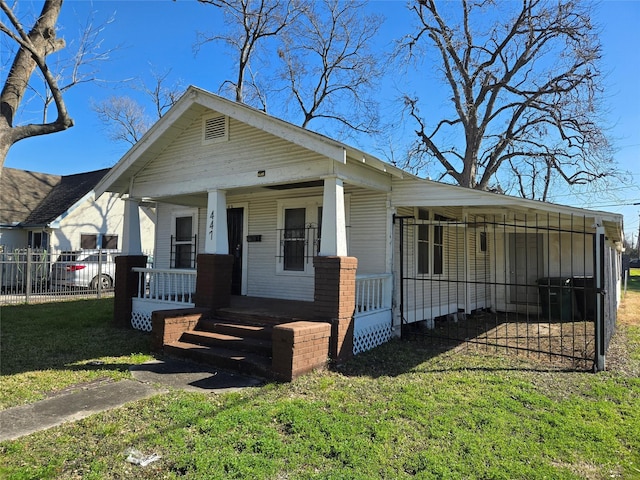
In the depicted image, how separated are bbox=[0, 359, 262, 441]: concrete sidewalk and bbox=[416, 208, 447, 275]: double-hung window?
16.9 feet

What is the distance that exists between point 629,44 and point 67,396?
45.2 feet

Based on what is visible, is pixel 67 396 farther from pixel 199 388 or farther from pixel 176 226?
pixel 176 226

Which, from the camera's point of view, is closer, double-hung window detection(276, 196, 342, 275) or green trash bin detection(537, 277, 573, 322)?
double-hung window detection(276, 196, 342, 275)

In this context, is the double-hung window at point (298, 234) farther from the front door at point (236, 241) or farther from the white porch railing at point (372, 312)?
the white porch railing at point (372, 312)

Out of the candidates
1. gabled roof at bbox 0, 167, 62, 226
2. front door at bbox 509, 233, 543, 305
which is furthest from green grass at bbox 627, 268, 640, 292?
gabled roof at bbox 0, 167, 62, 226

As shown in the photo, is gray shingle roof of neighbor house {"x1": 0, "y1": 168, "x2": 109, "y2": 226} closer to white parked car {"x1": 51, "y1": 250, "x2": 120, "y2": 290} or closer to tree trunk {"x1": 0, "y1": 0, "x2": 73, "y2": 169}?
white parked car {"x1": 51, "y1": 250, "x2": 120, "y2": 290}

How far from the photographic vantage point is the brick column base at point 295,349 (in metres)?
5.16

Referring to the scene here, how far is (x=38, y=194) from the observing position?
2077 centimetres

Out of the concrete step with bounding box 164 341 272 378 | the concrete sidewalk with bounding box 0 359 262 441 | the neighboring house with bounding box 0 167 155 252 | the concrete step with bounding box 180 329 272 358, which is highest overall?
the neighboring house with bounding box 0 167 155 252

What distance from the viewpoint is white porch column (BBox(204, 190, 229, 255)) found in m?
7.48

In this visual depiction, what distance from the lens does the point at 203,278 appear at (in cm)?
754

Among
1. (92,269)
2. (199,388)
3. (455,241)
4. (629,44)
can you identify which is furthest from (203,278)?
(629,44)

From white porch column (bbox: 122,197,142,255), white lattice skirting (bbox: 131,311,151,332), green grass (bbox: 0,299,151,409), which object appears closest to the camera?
green grass (bbox: 0,299,151,409)

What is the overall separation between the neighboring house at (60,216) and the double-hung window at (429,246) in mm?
11838
